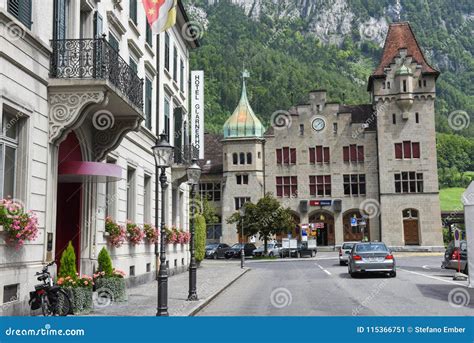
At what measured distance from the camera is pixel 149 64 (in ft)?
73.5

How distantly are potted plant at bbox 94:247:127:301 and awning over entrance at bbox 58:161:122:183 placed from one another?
2.06m

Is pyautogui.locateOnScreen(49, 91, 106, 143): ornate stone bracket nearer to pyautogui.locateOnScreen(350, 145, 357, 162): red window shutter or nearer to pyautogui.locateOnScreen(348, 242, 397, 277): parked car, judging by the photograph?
pyautogui.locateOnScreen(348, 242, 397, 277): parked car

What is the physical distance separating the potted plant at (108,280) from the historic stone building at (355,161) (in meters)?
47.7

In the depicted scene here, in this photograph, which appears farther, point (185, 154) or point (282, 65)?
point (282, 65)

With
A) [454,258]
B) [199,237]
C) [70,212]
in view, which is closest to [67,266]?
[70,212]

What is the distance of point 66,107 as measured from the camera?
1294 centimetres

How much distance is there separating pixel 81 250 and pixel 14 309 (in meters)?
4.78

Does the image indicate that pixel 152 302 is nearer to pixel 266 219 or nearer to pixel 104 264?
pixel 104 264

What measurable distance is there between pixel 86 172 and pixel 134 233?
5661 mm

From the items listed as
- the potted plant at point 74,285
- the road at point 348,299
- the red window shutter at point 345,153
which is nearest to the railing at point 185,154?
the road at point 348,299

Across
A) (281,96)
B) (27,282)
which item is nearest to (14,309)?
(27,282)

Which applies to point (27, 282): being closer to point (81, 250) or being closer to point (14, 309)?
point (14, 309)

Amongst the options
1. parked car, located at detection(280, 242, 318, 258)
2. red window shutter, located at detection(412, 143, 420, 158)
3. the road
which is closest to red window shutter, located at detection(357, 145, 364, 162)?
red window shutter, located at detection(412, 143, 420, 158)
